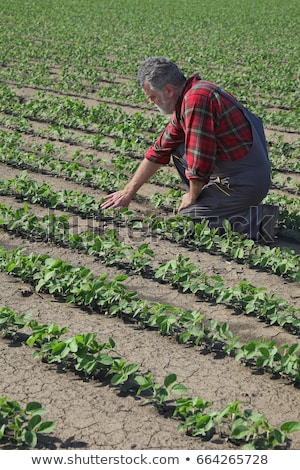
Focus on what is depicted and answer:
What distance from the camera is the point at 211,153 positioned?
4953 mm

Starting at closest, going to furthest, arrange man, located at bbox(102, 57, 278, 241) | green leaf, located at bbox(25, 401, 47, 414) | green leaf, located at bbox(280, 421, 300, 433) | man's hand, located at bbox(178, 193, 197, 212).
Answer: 1. green leaf, located at bbox(280, 421, 300, 433)
2. green leaf, located at bbox(25, 401, 47, 414)
3. man, located at bbox(102, 57, 278, 241)
4. man's hand, located at bbox(178, 193, 197, 212)

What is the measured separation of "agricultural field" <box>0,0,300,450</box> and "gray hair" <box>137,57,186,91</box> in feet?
3.40

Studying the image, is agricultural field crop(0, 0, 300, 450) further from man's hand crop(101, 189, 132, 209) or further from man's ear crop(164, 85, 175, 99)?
man's ear crop(164, 85, 175, 99)

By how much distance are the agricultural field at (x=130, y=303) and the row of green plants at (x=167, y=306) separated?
0.04 ft

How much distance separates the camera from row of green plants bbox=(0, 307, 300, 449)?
9.93 ft

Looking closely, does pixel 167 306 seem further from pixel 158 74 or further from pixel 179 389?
pixel 158 74

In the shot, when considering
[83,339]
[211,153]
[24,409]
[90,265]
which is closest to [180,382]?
[83,339]

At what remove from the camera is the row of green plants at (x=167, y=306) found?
354 centimetres

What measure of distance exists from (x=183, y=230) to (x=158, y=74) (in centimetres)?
119

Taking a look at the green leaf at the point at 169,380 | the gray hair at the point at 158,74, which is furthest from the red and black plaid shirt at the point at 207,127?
the green leaf at the point at 169,380

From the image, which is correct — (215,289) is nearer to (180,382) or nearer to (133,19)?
(180,382)

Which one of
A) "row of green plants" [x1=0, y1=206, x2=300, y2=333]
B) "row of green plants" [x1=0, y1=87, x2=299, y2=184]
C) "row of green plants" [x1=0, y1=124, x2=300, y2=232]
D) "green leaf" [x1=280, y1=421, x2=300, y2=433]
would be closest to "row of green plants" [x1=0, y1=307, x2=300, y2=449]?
"green leaf" [x1=280, y1=421, x2=300, y2=433]

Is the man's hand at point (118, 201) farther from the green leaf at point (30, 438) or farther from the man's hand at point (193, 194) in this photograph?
the green leaf at point (30, 438)

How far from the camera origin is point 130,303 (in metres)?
4.24
